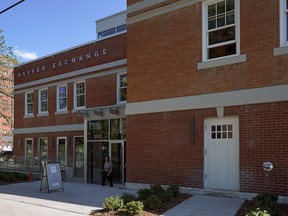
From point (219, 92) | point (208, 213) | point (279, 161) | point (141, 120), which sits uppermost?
point (219, 92)

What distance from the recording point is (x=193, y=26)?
42.4 ft

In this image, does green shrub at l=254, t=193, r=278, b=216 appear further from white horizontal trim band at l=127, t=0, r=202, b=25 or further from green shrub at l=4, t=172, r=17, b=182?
green shrub at l=4, t=172, r=17, b=182

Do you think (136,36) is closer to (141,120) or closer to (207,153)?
(141,120)

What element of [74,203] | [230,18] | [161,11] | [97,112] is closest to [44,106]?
Answer: [97,112]

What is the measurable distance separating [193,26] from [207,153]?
4.37 metres

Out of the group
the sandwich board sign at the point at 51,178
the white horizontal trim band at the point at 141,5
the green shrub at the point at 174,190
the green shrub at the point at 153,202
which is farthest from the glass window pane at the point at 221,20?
the sandwich board sign at the point at 51,178

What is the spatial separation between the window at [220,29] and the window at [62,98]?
45.2ft

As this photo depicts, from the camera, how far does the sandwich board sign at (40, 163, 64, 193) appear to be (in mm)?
Result: 15067

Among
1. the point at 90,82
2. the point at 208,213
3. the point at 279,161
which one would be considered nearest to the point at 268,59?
the point at 279,161

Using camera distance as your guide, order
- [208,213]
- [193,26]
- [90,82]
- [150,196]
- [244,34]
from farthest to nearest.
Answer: [90,82] → [193,26] → [244,34] → [150,196] → [208,213]

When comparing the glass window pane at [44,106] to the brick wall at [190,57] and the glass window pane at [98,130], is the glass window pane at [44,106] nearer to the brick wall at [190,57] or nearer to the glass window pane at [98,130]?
the glass window pane at [98,130]

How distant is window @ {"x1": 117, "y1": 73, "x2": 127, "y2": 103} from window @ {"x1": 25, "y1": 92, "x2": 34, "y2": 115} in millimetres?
9436

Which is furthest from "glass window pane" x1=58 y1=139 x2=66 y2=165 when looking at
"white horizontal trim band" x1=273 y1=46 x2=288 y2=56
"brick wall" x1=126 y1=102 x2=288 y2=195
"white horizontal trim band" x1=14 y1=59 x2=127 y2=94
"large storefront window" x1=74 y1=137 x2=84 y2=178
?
"white horizontal trim band" x1=273 y1=46 x2=288 y2=56

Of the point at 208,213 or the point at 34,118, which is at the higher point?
the point at 34,118
